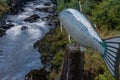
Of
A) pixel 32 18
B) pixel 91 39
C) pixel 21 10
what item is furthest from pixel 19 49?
pixel 91 39

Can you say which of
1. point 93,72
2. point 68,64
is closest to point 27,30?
point 93,72

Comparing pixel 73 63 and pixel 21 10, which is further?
pixel 21 10

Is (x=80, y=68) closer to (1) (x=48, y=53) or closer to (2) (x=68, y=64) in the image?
(2) (x=68, y=64)

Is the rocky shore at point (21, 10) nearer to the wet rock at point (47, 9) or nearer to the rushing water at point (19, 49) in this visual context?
the wet rock at point (47, 9)

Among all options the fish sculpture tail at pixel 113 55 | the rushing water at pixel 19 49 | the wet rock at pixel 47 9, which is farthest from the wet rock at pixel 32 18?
the fish sculpture tail at pixel 113 55

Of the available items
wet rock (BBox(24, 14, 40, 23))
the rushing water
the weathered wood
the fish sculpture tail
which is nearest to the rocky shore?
wet rock (BBox(24, 14, 40, 23))

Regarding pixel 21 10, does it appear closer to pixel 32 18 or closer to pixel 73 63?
pixel 32 18
